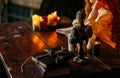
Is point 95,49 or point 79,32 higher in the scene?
point 79,32

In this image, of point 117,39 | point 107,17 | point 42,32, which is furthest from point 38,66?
point 117,39

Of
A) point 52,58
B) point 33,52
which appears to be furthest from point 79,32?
point 33,52

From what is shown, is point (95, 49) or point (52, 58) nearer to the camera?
point (52, 58)

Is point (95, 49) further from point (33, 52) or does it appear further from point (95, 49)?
point (33, 52)

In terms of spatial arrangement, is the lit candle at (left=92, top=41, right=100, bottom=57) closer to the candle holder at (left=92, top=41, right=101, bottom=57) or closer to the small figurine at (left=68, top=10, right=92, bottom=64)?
the candle holder at (left=92, top=41, right=101, bottom=57)

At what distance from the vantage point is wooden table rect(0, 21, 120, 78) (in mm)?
1408

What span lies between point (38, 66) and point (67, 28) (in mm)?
694

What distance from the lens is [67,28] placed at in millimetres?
2047

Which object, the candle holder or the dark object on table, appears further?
the candle holder

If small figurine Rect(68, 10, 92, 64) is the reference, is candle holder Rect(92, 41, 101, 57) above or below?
below

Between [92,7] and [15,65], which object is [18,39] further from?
[92,7]

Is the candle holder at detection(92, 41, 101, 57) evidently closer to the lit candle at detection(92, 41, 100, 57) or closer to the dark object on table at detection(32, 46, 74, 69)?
the lit candle at detection(92, 41, 100, 57)

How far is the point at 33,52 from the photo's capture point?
1.65m

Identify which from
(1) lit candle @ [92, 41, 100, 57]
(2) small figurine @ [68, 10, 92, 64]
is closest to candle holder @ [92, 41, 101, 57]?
(1) lit candle @ [92, 41, 100, 57]
